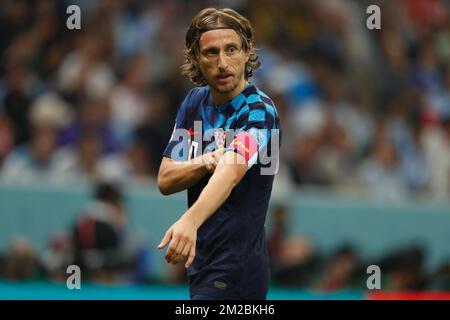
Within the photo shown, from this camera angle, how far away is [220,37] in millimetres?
5305

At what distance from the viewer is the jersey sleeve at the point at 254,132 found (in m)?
5.06

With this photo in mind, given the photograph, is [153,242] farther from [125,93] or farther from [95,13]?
[95,13]

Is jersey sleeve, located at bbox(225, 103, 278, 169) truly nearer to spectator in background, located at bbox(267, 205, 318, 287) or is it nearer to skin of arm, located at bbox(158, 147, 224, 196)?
skin of arm, located at bbox(158, 147, 224, 196)

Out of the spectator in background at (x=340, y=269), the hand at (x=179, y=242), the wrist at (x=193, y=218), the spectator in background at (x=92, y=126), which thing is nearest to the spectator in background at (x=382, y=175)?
→ the spectator in background at (x=340, y=269)

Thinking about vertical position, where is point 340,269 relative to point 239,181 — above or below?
above

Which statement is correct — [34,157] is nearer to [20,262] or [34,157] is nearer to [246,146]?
[20,262]

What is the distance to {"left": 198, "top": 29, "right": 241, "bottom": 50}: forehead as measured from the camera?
530 centimetres

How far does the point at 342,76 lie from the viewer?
42.2 ft

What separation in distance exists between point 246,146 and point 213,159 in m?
0.19

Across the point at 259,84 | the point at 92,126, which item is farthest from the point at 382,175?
the point at 92,126

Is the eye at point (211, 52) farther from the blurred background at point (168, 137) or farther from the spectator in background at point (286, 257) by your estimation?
the spectator in background at point (286, 257)

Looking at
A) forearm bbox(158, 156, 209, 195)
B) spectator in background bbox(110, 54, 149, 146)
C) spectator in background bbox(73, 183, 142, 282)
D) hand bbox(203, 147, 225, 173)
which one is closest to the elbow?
forearm bbox(158, 156, 209, 195)
